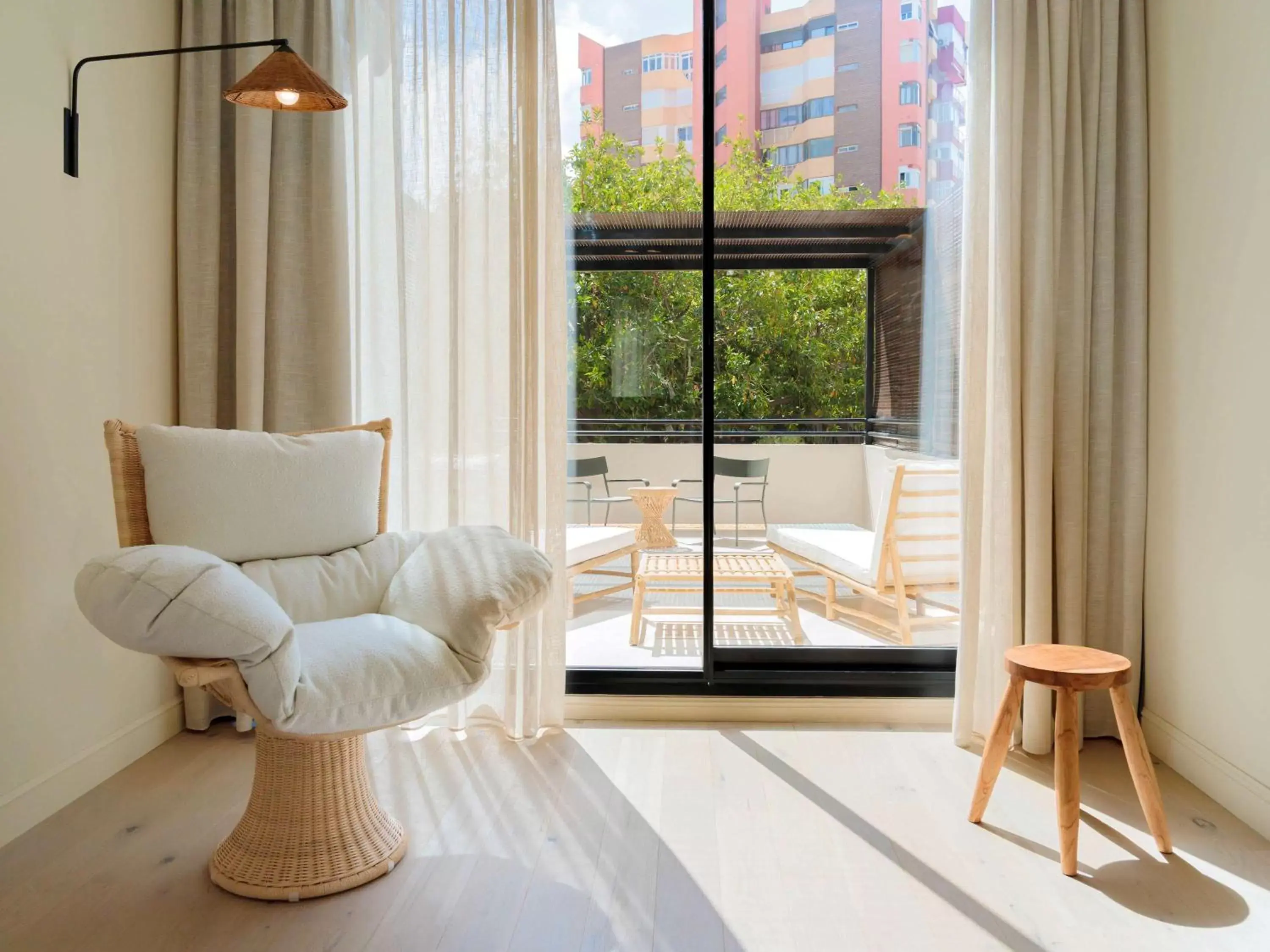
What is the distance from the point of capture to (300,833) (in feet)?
6.23

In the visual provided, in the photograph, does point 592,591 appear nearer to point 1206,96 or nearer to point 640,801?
point 640,801

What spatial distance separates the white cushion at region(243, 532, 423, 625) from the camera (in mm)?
2133

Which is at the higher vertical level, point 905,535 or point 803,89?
point 803,89

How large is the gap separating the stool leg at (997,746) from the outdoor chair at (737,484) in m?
1.11

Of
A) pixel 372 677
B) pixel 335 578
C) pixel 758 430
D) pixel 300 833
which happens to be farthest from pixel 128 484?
pixel 758 430

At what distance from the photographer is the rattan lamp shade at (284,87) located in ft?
6.93

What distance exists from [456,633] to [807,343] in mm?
1620

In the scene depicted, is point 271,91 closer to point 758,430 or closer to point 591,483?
point 591,483

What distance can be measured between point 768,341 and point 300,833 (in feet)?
6.52

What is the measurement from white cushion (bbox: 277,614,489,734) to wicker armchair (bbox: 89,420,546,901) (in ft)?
0.14

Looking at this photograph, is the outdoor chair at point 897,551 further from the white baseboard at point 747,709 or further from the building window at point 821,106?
the building window at point 821,106

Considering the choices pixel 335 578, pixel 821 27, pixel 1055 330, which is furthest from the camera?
pixel 821 27

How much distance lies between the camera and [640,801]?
231 cm

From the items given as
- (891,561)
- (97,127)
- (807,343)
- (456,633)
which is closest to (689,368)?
(807,343)
